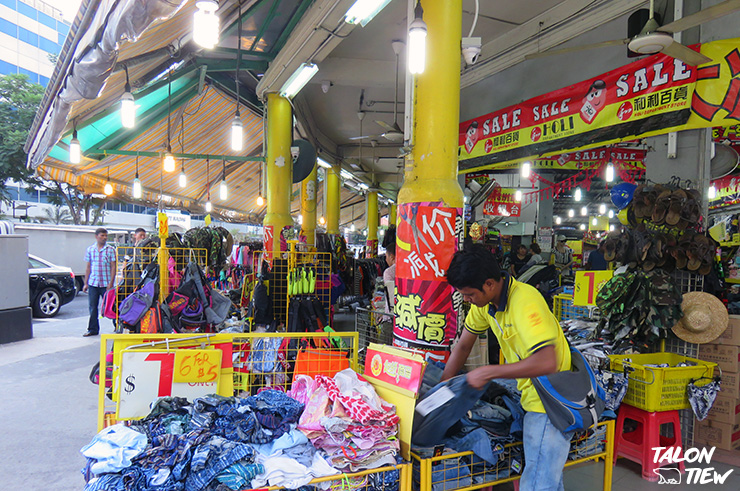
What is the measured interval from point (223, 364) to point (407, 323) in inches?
65.4

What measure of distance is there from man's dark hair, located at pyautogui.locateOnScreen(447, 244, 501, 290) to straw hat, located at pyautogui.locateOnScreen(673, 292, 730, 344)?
2.84m

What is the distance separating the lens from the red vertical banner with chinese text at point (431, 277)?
3.58 metres

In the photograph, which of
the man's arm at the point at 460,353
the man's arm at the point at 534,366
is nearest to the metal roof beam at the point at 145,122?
the man's arm at the point at 460,353

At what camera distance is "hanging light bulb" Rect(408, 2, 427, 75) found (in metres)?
3.27

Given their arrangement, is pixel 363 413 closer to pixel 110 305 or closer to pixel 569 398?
pixel 569 398

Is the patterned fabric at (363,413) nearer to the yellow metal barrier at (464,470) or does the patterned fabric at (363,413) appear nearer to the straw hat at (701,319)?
the yellow metal barrier at (464,470)

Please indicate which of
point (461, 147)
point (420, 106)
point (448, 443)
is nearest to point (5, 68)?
point (461, 147)

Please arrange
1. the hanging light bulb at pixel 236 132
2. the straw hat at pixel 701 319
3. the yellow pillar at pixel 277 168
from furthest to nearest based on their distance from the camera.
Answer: the yellow pillar at pixel 277 168, the hanging light bulb at pixel 236 132, the straw hat at pixel 701 319

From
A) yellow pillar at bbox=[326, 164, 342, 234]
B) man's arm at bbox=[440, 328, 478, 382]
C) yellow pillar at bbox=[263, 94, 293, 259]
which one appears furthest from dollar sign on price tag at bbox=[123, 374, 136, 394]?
yellow pillar at bbox=[326, 164, 342, 234]

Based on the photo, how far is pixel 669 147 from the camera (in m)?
4.75

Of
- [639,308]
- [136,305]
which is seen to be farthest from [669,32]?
[136,305]

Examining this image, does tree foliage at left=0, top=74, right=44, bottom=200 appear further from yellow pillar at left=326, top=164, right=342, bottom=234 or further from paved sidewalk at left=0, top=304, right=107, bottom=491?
paved sidewalk at left=0, top=304, right=107, bottom=491

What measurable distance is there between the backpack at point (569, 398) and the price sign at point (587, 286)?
3.15 m

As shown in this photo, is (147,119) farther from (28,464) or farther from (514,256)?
(514,256)
